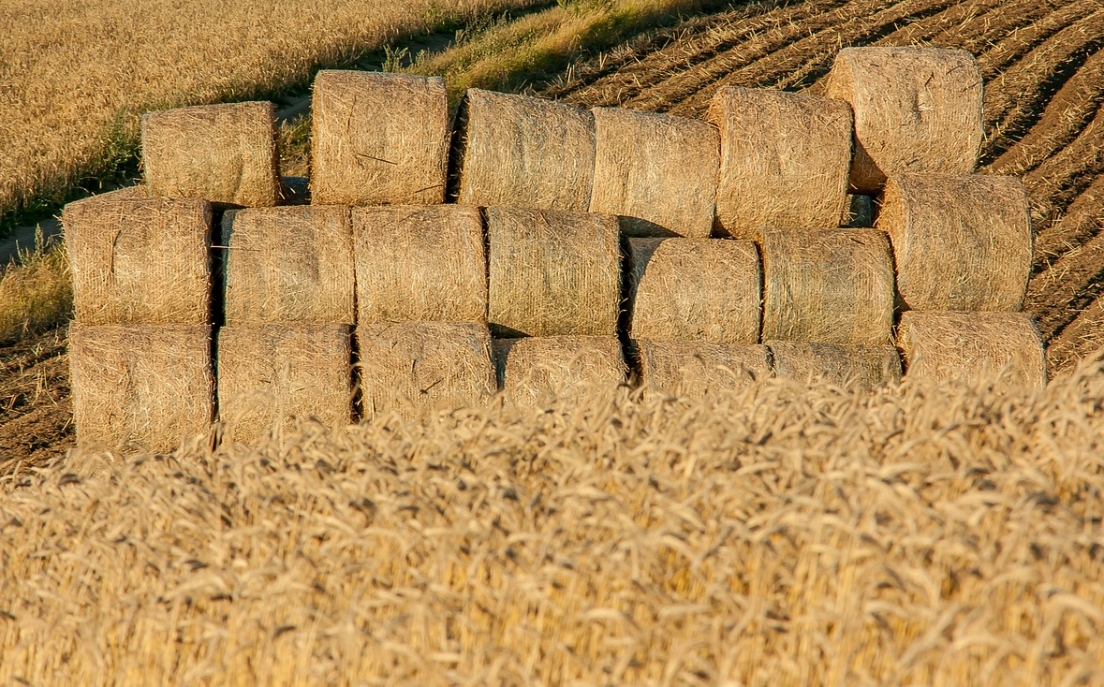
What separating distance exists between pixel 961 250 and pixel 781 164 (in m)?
1.17

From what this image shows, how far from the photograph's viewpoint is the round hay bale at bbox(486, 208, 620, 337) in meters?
6.54

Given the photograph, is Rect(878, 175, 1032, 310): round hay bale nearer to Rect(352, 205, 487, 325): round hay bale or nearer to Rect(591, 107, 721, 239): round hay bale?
Rect(591, 107, 721, 239): round hay bale

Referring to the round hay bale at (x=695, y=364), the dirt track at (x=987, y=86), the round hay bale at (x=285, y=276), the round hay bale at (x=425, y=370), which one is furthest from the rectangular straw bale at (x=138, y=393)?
the round hay bale at (x=695, y=364)

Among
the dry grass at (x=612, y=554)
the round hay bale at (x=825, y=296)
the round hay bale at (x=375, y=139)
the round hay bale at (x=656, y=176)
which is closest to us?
the dry grass at (x=612, y=554)

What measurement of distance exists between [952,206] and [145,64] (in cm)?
1163

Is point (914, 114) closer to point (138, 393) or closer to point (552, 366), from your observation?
point (552, 366)

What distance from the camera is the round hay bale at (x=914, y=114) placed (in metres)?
7.17

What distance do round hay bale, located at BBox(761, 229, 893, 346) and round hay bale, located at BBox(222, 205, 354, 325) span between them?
7.99 feet

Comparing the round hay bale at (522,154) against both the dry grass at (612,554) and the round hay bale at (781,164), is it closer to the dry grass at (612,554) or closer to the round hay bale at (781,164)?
the round hay bale at (781,164)

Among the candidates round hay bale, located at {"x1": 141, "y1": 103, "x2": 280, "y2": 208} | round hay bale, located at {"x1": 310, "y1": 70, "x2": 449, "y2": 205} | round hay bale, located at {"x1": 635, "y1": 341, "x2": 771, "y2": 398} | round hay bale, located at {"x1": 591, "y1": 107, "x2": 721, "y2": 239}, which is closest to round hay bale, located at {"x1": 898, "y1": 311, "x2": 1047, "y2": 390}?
round hay bale, located at {"x1": 635, "y1": 341, "x2": 771, "y2": 398}

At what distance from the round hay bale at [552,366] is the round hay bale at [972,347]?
171 cm

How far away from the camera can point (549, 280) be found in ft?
21.6

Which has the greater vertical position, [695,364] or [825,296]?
[825,296]

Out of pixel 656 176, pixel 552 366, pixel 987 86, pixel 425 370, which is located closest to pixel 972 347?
pixel 656 176
